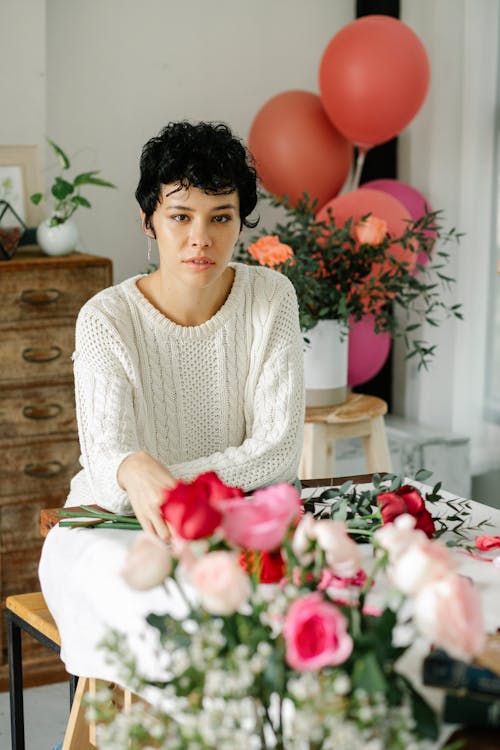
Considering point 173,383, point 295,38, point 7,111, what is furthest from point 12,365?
point 295,38

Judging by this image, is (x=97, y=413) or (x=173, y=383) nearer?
(x=97, y=413)

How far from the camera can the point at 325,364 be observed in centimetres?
337

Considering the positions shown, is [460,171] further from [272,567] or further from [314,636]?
[314,636]

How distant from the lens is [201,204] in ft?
7.23

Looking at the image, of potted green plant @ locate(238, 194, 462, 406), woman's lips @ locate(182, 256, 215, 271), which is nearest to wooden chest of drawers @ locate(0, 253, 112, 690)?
potted green plant @ locate(238, 194, 462, 406)

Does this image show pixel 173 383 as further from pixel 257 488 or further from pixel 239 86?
pixel 239 86

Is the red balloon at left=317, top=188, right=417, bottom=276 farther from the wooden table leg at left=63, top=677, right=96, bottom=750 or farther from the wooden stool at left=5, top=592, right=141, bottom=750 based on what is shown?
the wooden table leg at left=63, top=677, right=96, bottom=750

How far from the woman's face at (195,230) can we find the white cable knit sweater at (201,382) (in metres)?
0.14

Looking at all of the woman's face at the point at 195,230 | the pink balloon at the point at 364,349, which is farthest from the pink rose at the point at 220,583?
the pink balloon at the point at 364,349

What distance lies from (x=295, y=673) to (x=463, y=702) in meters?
0.18

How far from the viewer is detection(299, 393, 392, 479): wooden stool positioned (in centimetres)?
337

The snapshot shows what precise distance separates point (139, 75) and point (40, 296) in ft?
3.49

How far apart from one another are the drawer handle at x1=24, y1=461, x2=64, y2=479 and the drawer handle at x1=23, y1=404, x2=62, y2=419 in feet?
0.44

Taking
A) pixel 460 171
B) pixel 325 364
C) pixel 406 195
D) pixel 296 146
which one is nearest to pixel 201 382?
pixel 325 364
